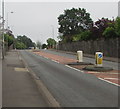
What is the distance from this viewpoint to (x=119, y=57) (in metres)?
37.6

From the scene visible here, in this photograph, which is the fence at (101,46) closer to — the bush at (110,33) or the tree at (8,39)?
the bush at (110,33)

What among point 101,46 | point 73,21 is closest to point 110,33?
point 101,46

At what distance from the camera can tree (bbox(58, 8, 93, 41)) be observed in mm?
82062

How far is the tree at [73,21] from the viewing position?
8206cm

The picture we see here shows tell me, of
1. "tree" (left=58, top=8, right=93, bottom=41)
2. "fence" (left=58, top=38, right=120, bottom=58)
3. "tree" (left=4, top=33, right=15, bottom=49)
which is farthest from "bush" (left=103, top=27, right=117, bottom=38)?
"tree" (left=58, top=8, right=93, bottom=41)

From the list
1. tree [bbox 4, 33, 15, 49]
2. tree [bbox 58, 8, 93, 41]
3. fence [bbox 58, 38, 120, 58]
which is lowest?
fence [bbox 58, 38, 120, 58]

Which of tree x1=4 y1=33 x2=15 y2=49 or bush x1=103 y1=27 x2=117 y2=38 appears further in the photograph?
tree x1=4 y1=33 x2=15 y2=49

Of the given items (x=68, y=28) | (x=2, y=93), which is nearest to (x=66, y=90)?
(x=2, y=93)

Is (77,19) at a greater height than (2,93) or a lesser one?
greater

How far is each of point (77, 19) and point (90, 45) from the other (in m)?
31.8

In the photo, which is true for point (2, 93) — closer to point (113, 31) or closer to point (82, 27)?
point (113, 31)

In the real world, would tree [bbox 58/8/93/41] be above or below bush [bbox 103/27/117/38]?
above

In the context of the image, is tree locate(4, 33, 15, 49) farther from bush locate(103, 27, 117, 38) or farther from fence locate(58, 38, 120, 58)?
bush locate(103, 27, 117, 38)

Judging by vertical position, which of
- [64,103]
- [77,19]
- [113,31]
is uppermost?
[77,19]
